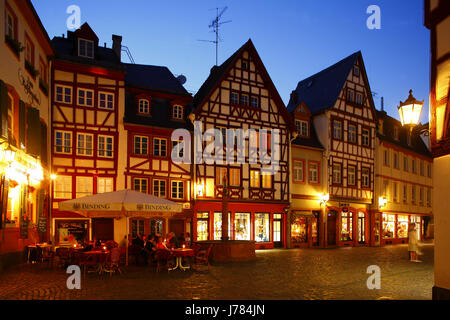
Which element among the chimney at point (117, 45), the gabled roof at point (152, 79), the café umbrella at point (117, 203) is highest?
the chimney at point (117, 45)

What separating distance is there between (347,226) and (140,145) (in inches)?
659

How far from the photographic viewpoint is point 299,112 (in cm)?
2994

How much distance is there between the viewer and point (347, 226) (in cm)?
3141

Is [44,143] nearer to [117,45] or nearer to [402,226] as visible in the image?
[117,45]

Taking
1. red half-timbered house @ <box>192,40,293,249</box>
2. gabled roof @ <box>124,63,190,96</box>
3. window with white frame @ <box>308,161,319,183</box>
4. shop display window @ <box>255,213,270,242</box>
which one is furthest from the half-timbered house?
gabled roof @ <box>124,63,190,96</box>

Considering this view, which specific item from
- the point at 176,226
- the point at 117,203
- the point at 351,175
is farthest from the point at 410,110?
the point at 351,175

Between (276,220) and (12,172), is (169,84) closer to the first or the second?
(276,220)

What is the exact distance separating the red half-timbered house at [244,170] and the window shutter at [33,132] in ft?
31.1

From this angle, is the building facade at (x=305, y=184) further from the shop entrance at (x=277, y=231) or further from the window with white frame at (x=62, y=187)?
the window with white frame at (x=62, y=187)

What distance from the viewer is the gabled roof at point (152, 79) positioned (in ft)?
82.4

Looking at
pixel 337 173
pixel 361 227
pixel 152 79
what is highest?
pixel 152 79

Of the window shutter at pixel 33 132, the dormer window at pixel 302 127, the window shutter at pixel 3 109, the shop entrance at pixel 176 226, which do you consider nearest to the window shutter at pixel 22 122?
the window shutter at pixel 33 132
